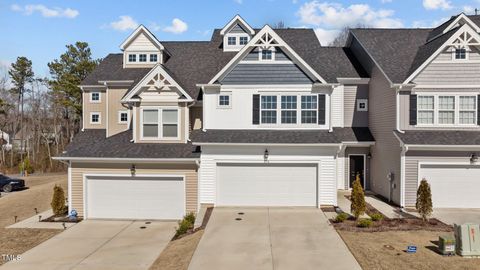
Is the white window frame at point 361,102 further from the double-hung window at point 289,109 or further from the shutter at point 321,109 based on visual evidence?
the double-hung window at point 289,109

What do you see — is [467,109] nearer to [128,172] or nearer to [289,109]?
[289,109]

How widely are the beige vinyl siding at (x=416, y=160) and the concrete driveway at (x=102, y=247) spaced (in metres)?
10.8

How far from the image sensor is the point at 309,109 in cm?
1706

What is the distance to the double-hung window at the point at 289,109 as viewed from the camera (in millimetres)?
17109

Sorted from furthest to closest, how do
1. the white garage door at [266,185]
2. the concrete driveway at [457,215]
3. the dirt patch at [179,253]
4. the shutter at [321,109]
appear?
the shutter at [321,109] < the white garage door at [266,185] < the concrete driveway at [457,215] < the dirt patch at [179,253]

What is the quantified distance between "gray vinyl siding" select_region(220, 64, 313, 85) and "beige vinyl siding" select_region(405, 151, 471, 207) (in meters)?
5.88

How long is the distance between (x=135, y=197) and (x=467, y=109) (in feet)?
52.7

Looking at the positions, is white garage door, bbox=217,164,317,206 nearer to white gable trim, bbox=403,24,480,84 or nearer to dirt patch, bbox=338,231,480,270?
dirt patch, bbox=338,231,480,270

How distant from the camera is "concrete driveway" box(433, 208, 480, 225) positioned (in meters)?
14.2

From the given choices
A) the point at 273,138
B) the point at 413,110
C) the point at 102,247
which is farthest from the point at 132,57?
the point at 413,110

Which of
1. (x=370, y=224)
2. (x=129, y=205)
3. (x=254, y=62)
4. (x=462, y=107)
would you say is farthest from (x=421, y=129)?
(x=129, y=205)

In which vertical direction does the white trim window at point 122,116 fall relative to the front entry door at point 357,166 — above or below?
above

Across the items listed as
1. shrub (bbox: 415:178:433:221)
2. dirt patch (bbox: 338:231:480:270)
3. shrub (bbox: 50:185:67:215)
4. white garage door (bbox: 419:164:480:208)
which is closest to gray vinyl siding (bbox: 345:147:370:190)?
white garage door (bbox: 419:164:480:208)

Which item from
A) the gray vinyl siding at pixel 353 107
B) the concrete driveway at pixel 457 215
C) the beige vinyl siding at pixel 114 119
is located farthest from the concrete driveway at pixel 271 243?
the beige vinyl siding at pixel 114 119
